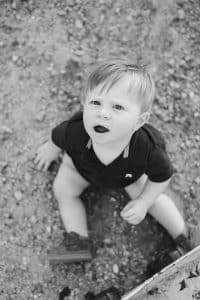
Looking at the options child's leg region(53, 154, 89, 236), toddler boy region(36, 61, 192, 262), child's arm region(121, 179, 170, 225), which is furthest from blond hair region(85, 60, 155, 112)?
child's leg region(53, 154, 89, 236)

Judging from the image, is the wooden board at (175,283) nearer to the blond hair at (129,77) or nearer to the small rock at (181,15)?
the blond hair at (129,77)

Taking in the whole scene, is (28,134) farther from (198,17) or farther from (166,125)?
(198,17)

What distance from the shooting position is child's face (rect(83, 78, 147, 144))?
1.22m

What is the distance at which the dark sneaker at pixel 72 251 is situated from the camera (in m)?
1.66

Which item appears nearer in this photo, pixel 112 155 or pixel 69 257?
pixel 112 155

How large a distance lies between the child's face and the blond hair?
0.01 m

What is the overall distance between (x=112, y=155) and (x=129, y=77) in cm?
30

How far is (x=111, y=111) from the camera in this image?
1.23 m

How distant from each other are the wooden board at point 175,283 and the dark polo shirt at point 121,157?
0.28 meters

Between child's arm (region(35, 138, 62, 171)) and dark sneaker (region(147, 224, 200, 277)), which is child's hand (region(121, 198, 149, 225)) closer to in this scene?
dark sneaker (region(147, 224, 200, 277))

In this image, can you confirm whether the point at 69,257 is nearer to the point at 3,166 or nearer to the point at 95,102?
the point at 3,166

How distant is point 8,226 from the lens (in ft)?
5.69

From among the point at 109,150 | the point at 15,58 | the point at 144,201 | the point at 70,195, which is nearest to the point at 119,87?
the point at 109,150

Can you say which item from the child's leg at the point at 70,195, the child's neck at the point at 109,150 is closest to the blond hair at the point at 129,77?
the child's neck at the point at 109,150
